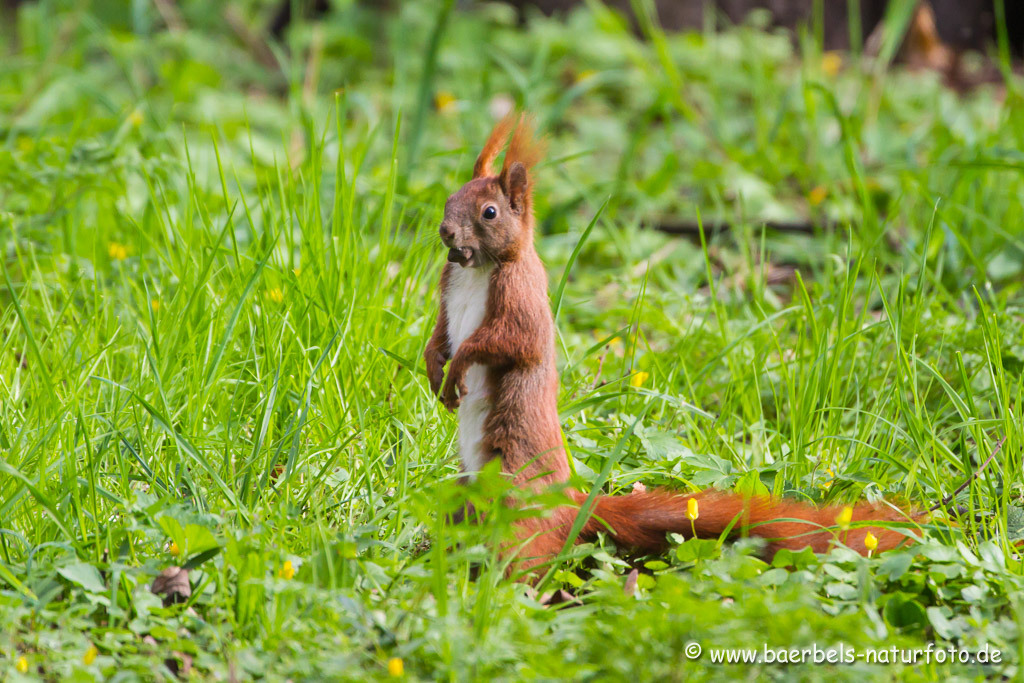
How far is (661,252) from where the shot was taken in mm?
4047

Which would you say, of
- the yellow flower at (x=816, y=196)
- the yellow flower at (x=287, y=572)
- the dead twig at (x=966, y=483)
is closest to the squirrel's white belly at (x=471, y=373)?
the yellow flower at (x=287, y=572)

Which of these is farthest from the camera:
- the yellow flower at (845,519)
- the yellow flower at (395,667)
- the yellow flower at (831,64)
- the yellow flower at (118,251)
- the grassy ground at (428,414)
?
the yellow flower at (831,64)

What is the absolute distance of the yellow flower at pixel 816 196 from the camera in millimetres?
4371

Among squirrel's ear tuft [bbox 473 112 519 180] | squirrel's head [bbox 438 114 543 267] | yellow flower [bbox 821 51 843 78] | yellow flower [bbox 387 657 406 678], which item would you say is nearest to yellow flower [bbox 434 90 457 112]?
yellow flower [bbox 821 51 843 78]

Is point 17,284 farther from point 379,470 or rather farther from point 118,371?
point 379,470

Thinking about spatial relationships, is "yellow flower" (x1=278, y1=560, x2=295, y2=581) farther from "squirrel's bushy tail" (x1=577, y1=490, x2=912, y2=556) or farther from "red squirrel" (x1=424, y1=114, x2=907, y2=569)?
"squirrel's bushy tail" (x1=577, y1=490, x2=912, y2=556)

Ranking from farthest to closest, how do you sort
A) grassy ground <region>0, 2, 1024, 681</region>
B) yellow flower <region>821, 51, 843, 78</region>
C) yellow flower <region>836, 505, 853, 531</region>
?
yellow flower <region>821, 51, 843, 78</region>, yellow flower <region>836, 505, 853, 531</region>, grassy ground <region>0, 2, 1024, 681</region>

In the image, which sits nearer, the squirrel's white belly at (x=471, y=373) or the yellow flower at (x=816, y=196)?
the squirrel's white belly at (x=471, y=373)

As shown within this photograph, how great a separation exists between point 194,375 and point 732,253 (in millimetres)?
2500

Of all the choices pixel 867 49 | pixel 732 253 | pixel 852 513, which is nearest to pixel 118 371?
pixel 852 513

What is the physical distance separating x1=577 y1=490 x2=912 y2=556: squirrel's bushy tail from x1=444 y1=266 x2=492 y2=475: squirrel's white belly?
10.5 inches

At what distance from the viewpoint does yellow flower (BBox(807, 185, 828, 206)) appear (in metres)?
4.37

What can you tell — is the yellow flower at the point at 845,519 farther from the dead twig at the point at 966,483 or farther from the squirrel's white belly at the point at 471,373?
the squirrel's white belly at the point at 471,373

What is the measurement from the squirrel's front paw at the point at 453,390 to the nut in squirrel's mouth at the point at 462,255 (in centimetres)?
23
